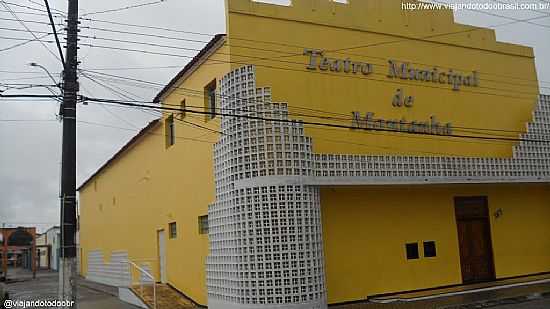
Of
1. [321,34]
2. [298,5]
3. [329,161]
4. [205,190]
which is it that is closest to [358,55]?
[321,34]

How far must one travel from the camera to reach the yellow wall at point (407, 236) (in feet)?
46.4

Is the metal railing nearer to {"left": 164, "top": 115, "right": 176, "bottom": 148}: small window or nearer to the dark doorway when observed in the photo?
{"left": 164, "top": 115, "right": 176, "bottom": 148}: small window

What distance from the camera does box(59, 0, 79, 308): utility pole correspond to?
9430 millimetres

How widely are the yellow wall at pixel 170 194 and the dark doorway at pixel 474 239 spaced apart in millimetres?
7797

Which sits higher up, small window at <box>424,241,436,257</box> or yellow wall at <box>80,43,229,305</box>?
yellow wall at <box>80,43,229,305</box>

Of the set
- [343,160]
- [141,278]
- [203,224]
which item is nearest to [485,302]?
[343,160]

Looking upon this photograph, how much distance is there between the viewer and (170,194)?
56.6ft

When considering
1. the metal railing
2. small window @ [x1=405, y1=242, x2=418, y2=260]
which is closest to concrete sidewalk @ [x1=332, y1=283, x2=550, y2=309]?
small window @ [x1=405, y1=242, x2=418, y2=260]

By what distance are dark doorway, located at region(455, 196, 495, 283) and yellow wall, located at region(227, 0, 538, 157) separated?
64.6 inches

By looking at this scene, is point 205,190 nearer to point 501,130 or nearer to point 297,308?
point 297,308

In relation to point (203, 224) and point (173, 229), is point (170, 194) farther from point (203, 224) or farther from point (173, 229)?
point (203, 224)

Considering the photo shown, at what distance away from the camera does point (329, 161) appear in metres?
12.7

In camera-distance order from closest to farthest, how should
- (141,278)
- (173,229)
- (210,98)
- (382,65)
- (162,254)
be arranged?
(210,98), (382,65), (141,278), (173,229), (162,254)

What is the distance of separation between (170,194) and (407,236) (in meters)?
7.42
